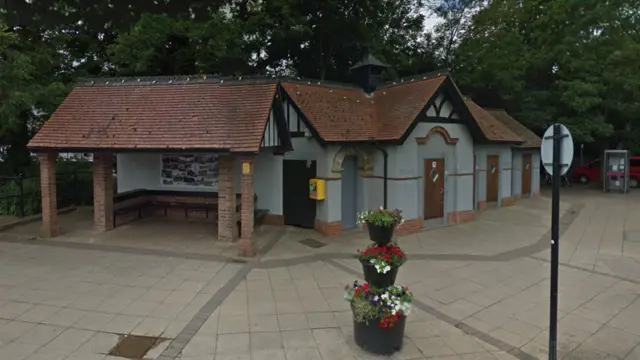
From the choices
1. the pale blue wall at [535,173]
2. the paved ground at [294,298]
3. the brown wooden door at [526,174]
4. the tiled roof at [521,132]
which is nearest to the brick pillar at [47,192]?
the paved ground at [294,298]

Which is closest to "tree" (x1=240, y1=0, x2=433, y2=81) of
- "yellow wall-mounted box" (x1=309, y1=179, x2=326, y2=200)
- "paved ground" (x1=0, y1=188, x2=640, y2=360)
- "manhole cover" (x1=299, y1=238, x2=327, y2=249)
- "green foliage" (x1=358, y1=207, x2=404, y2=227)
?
"yellow wall-mounted box" (x1=309, y1=179, x2=326, y2=200)

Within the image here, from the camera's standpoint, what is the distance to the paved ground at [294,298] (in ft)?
15.7

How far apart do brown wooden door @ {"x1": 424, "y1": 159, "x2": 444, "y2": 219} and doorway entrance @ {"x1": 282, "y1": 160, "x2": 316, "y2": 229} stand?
3.43 meters

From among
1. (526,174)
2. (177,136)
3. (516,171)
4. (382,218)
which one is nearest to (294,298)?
(382,218)

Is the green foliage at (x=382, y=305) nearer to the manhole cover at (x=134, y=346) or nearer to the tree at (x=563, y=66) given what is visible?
the manhole cover at (x=134, y=346)

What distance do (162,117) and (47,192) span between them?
3581mm

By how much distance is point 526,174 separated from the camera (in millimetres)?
18609

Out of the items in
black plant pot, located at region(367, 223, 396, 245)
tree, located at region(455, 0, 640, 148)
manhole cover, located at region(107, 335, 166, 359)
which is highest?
tree, located at region(455, 0, 640, 148)

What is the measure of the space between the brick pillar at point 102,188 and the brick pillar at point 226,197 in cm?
345

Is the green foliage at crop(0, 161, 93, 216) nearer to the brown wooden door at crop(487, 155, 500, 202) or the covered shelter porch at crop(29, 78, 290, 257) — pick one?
the covered shelter porch at crop(29, 78, 290, 257)

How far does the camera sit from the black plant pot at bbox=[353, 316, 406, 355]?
14.9ft

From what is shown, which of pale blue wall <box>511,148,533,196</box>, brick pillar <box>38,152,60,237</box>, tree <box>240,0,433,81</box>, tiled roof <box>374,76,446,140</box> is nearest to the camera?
brick pillar <box>38,152,60,237</box>

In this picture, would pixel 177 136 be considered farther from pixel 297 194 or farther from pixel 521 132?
pixel 521 132

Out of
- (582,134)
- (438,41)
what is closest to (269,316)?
(582,134)
